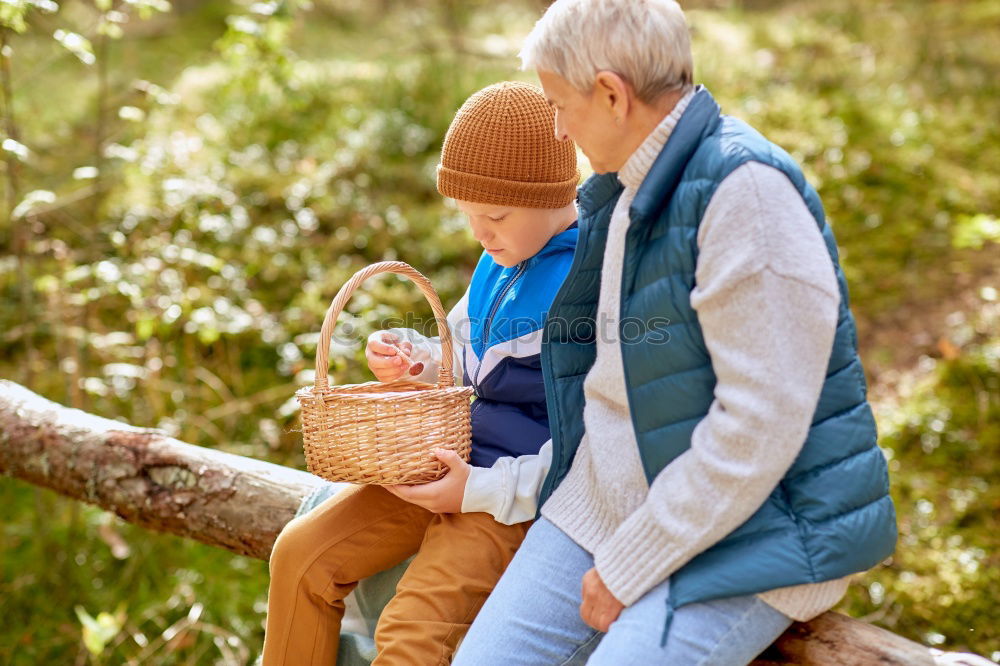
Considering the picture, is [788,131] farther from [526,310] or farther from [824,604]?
[824,604]

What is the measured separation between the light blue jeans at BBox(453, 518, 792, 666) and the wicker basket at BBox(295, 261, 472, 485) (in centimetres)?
31

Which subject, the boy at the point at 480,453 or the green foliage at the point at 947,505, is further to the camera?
the green foliage at the point at 947,505

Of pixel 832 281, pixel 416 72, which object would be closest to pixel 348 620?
pixel 832 281

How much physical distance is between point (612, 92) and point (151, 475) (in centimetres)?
203

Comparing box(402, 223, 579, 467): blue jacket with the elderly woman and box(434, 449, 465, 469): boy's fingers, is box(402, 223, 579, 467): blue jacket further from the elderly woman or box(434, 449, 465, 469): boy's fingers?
the elderly woman

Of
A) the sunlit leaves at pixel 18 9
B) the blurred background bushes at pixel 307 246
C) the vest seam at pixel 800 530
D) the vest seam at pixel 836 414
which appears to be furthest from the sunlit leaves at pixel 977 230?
the sunlit leaves at pixel 18 9

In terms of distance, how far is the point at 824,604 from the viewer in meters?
1.72

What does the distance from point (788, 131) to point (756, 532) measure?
4.61 m

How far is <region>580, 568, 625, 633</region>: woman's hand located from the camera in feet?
5.78

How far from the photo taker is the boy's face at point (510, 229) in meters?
2.23

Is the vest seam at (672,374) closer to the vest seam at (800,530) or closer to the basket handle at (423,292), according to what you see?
the vest seam at (800,530)

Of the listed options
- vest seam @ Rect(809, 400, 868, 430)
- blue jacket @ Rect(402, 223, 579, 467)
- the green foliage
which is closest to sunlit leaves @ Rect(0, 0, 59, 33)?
blue jacket @ Rect(402, 223, 579, 467)

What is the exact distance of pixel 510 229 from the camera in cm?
223

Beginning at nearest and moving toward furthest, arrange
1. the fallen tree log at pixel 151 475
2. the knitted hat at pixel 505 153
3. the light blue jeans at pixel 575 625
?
the light blue jeans at pixel 575 625, the knitted hat at pixel 505 153, the fallen tree log at pixel 151 475
